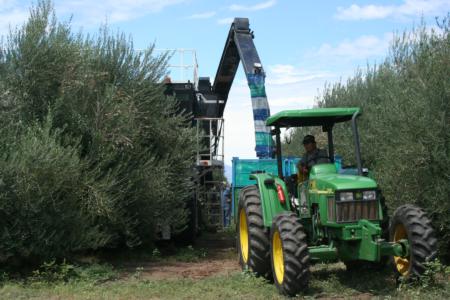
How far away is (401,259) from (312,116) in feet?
Answer: 6.72

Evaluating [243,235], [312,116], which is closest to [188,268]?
[243,235]

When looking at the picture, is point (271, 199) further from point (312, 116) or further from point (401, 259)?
point (401, 259)

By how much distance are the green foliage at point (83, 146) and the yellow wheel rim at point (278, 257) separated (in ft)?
10.7

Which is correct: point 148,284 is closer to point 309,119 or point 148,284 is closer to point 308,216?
point 308,216

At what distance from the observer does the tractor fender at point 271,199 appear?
7949 mm

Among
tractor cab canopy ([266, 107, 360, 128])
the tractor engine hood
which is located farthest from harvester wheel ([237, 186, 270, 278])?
tractor cab canopy ([266, 107, 360, 128])

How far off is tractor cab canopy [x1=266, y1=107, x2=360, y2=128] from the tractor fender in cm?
76

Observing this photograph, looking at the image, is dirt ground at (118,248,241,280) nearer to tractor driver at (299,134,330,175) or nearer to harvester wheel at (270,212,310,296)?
tractor driver at (299,134,330,175)

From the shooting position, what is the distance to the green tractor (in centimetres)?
686

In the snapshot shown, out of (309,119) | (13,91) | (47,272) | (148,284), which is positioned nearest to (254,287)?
→ (148,284)

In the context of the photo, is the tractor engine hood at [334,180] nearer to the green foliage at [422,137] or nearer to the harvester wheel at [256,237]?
the harvester wheel at [256,237]

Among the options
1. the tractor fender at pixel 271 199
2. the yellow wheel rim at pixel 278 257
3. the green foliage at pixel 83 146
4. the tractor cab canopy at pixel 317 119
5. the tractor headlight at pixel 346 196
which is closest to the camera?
the tractor headlight at pixel 346 196

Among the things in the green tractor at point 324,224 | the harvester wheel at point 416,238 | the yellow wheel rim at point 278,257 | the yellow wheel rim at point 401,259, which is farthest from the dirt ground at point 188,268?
the harvester wheel at point 416,238

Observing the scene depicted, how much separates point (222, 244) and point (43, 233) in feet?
19.1
